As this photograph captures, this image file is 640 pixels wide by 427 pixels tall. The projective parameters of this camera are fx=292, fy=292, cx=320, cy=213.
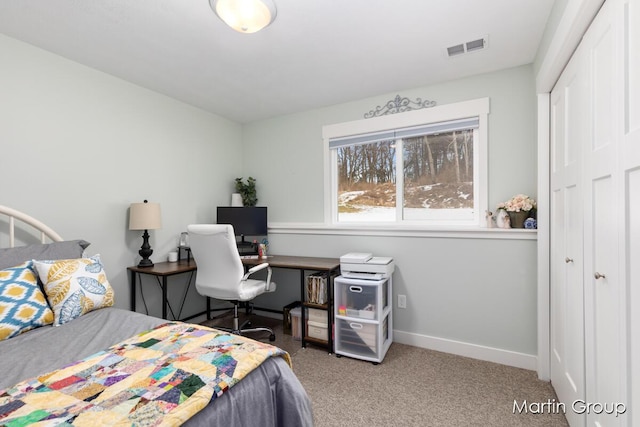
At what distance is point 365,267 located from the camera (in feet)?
8.27

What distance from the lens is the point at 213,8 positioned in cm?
159

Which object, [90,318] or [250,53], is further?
[250,53]

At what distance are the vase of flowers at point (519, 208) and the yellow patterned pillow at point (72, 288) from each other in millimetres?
2880

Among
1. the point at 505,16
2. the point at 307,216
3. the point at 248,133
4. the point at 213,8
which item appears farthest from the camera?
the point at 248,133

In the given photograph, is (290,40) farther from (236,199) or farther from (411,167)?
(236,199)

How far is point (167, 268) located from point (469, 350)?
2679 mm

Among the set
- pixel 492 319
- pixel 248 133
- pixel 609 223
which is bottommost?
pixel 492 319

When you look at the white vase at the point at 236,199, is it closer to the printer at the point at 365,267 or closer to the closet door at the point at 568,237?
the printer at the point at 365,267

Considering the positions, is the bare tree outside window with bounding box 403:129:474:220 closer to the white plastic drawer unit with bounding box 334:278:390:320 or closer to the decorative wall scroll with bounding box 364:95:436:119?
the decorative wall scroll with bounding box 364:95:436:119

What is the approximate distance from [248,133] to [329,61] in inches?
68.3

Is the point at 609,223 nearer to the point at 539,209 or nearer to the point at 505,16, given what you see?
the point at 539,209

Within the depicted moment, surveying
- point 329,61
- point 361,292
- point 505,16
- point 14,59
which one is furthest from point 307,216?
point 14,59

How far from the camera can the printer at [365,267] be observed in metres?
2.48

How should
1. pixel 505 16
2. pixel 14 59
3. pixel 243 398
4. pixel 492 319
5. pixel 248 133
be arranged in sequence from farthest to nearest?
pixel 248 133 < pixel 492 319 < pixel 14 59 < pixel 505 16 < pixel 243 398
